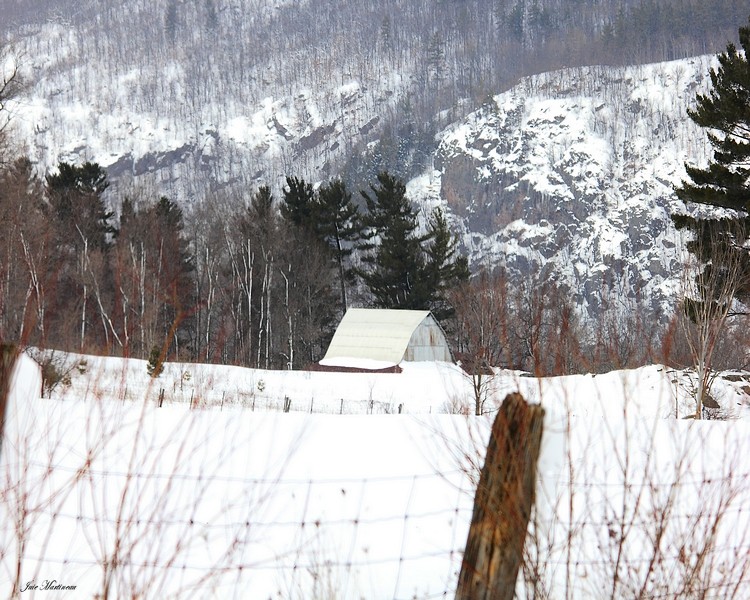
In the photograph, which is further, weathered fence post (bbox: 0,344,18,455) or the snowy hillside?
the snowy hillside

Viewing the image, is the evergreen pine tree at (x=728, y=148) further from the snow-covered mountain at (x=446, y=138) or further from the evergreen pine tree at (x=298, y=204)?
the snow-covered mountain at (x=446, y=138)

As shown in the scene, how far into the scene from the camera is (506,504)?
238 centimetres

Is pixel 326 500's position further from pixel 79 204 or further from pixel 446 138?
pixel 446 138

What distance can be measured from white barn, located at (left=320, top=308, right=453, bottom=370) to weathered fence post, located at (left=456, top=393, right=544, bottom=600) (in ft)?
101

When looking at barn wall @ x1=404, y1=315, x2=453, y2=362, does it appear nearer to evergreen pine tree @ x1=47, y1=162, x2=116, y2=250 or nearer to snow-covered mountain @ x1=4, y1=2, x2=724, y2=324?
evergreen pine tree @ x1=47, y1=162, x2=116, y2=250

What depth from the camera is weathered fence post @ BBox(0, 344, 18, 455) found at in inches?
86.6

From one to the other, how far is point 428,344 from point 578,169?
320 ft

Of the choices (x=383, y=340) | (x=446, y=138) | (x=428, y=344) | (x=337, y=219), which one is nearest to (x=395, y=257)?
(x=337, y=219)

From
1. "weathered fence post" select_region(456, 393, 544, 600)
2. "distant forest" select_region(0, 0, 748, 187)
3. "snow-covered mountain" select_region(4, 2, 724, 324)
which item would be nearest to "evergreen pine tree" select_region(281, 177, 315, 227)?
"snow-covered mountain" select_region(4, 2, 724, 324)

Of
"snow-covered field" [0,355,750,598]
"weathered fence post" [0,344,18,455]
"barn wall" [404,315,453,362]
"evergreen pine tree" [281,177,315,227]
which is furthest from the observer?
"evergreen pine tree" [281,177,315,227]

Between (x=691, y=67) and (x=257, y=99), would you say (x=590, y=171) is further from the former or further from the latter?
(x=257, y=99)

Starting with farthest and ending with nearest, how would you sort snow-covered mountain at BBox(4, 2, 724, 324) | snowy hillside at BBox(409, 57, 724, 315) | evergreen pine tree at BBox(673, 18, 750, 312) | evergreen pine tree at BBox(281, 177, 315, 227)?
snow-covered mountain at BBox(4, 2, 724, 324) → snowy hillside at BBox(409, 57, 724, 315) → evergreen pine tree at BBox(281, 177, 315, 227) → evergreen pine tree at BBox(673, 18, 750, 312)

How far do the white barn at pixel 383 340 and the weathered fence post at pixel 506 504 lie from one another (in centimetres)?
3072

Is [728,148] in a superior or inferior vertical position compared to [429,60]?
inferior
